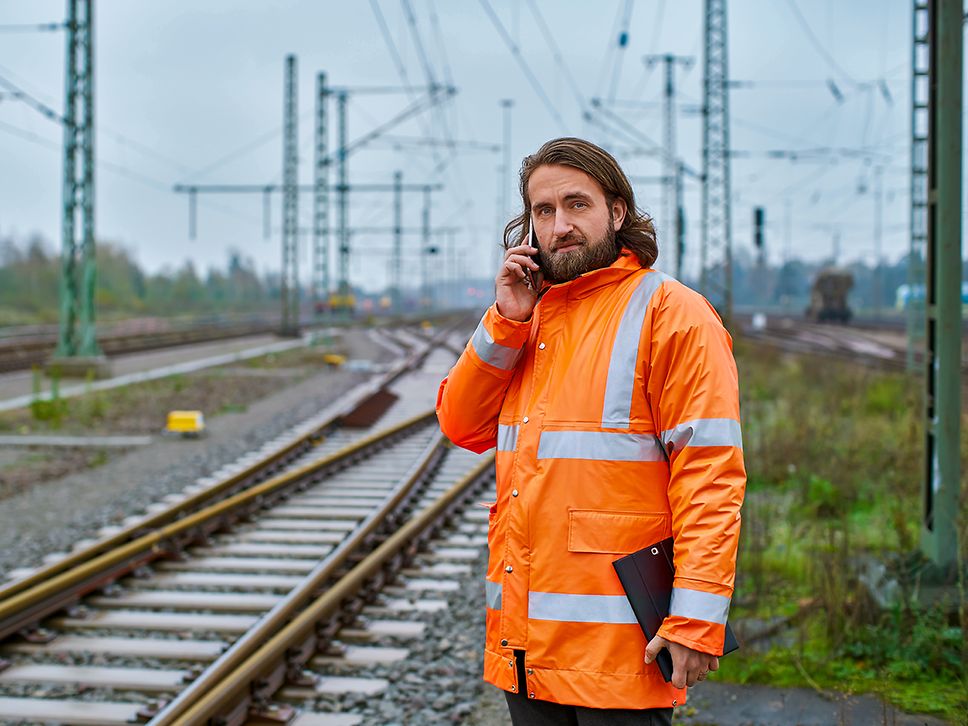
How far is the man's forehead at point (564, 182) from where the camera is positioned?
2.45 meters

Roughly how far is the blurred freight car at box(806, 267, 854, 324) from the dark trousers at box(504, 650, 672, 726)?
54.1 m

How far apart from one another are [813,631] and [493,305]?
3.41 metres

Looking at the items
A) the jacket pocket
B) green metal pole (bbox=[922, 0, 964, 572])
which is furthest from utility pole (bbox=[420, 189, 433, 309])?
the jacket pocket

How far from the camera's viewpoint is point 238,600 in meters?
6.21

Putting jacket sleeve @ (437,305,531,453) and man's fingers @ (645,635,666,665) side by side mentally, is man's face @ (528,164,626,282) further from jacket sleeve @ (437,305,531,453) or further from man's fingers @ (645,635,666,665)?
man's fingers @ (645,635,666,665)

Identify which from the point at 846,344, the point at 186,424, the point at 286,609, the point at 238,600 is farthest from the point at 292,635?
the point at 846,344

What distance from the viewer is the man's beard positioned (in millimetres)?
2455

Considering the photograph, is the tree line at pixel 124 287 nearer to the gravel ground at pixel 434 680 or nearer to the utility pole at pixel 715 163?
the utility pole at pixel 715 163

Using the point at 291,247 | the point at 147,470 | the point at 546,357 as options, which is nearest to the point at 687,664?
the point at 546,357

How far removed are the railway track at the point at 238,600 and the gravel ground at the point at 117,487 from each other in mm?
466

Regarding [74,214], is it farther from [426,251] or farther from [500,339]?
[426,251]

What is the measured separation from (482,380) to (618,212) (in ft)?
1.75

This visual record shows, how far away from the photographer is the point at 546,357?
98.0 inches

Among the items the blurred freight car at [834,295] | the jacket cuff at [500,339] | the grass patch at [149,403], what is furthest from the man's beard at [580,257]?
the blurred freight car at [834,295]
